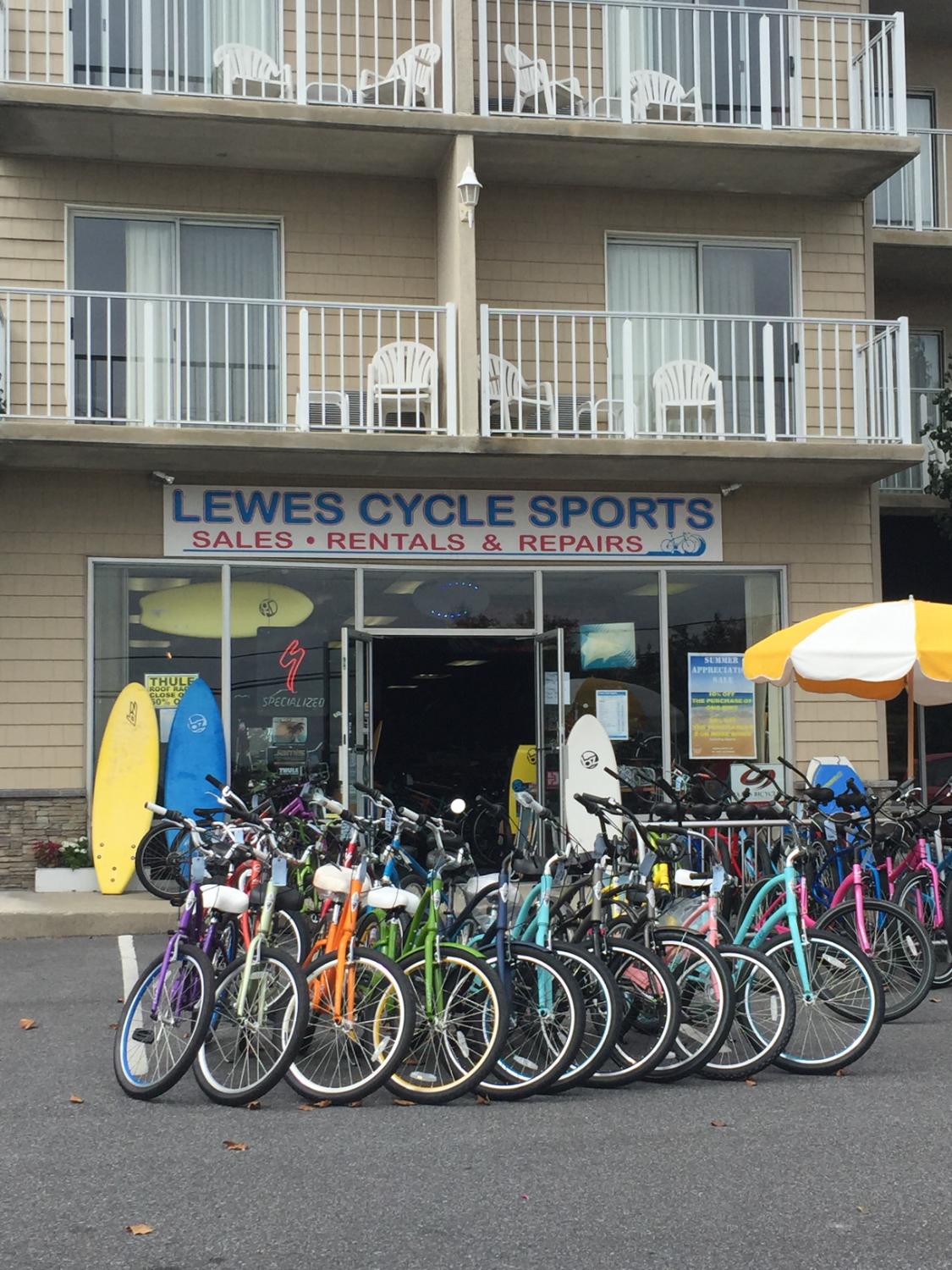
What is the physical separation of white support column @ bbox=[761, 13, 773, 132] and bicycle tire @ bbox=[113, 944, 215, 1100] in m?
9.74

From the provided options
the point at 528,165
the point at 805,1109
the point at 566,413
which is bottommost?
the point at 805,1109

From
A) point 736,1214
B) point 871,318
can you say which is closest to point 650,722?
point 871,318

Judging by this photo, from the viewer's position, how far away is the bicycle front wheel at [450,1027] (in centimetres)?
590

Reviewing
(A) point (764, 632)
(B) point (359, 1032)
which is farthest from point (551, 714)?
(B) point (359, 1032)

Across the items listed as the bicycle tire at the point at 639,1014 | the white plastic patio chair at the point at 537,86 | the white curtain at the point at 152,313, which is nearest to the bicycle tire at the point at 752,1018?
the bicycle tire at the point at 639,1014

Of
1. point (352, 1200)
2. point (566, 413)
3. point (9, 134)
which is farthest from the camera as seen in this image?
point (566, 413)

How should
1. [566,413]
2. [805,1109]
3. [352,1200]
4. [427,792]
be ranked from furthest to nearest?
[427,792]
[566,413]
[805,1109]
[352,1200]

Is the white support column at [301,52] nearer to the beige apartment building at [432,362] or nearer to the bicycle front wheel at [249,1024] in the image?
the beige apartment building at [432,362]

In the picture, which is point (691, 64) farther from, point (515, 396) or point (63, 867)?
point (63, 867)

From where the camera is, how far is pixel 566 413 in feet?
42.2

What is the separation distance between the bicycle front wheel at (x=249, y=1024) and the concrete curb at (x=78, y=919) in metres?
4.77

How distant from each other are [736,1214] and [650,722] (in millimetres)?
8670

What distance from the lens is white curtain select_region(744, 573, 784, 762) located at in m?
13.4

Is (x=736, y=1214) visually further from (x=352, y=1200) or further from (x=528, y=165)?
(x=528, y=165)
